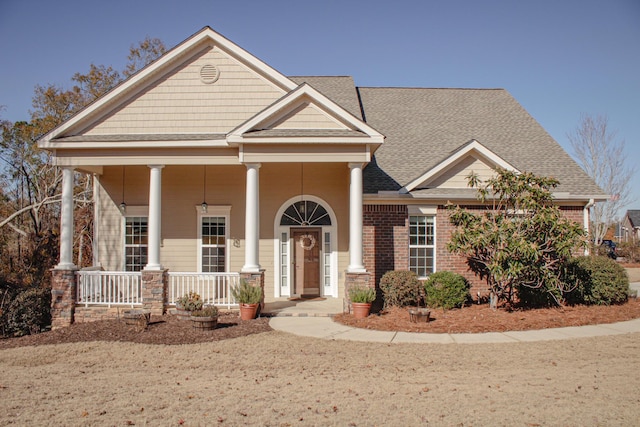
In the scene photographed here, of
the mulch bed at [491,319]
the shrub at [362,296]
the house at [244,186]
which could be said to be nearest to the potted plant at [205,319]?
the house at [244,186]

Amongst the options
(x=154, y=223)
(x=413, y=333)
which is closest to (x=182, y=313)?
(x=154, y=223)

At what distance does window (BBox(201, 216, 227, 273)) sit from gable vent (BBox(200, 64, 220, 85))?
4.12m

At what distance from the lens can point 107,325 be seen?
12180mm

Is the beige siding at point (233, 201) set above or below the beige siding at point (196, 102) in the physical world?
below

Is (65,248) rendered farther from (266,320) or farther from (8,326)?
(266,320)

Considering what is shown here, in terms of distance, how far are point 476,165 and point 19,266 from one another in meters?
16.8

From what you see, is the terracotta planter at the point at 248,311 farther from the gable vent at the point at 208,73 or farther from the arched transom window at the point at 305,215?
the gable vent at the point at 208,73

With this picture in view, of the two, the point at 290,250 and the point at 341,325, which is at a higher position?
the point at 290,250

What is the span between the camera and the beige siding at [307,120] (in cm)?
1324

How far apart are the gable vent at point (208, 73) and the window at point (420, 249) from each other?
6.91m

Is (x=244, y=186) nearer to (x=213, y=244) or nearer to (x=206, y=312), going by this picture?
(x=213, y=244)

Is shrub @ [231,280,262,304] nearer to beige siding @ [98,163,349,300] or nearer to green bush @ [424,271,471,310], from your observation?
beige siding @ [98,163,349,300]

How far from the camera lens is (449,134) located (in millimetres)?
17766

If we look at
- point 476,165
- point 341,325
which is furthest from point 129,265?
point 476,165
